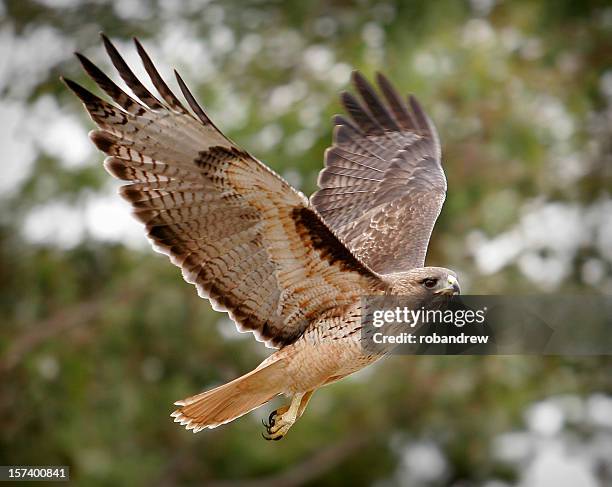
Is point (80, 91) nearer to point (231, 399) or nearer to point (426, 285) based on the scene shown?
point (231, 399)

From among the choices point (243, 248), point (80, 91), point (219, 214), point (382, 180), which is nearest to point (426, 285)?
point (243, 248)

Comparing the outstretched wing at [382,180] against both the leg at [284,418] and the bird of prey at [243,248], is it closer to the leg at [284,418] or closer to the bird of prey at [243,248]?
the bird of prey at [243,248]

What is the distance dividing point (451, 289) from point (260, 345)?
8845 mm

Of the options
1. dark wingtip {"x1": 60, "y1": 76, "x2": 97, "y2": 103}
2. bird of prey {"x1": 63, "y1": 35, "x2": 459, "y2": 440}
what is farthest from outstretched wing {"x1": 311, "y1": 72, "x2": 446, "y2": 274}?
dark wingtip {"x1": 60, "y1": 76, "x2": 97, "y2": 103}

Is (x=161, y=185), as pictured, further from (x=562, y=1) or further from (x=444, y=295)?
(x=562, y=1)

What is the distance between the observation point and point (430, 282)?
5.09 meters

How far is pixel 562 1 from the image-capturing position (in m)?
14.8

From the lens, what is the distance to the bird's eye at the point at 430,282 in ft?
16.7

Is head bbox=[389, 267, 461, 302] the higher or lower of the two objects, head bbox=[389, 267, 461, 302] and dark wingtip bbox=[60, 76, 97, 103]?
the lower

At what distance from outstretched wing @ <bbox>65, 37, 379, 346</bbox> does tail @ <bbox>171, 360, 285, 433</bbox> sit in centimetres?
23

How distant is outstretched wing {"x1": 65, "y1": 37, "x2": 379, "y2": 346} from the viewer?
4641 mm

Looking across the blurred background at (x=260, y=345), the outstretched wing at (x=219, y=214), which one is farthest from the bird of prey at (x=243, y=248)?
the blurred background at (x=260, y=345)

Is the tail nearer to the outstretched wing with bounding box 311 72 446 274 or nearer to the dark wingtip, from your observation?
the outstretched wing with bounding box 311 72 446 274

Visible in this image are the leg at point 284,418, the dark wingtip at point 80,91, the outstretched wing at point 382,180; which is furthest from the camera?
the outstretched wing at point 382,180
